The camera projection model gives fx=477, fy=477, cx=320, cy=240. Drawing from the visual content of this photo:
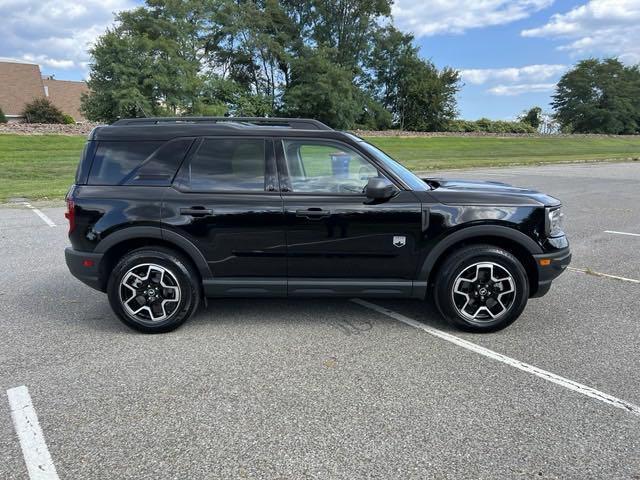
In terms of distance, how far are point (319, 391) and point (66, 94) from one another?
60.1 m

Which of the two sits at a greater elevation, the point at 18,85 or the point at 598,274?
the point at 18,85

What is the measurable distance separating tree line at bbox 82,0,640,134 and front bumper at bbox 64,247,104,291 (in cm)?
2992

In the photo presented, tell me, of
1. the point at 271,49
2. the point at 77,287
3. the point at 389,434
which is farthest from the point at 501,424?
the point at 271,49

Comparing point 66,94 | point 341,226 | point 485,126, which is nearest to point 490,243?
point 341,226

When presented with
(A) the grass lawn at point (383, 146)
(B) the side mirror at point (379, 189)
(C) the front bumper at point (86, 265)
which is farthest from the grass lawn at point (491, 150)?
(C) the front bumper at point (86, 265)

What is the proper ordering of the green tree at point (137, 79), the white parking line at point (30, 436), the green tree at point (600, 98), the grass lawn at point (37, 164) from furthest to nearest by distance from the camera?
the green tree at point (600, 98)
the green tree at point (137, 79)
the grass lawn at point (37, 164)
the white parking line at point (30, 436)

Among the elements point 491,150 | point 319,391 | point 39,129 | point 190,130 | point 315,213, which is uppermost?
point 39,129

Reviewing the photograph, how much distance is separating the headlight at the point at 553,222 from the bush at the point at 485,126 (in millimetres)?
51258

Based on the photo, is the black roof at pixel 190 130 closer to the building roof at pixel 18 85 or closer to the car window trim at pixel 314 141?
the car window trim at pixel 314 141

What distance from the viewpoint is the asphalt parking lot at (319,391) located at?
8.18 ft

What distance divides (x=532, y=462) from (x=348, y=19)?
195ft

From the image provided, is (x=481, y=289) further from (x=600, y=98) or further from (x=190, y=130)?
(x=600, y=98)

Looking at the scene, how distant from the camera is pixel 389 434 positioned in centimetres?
270

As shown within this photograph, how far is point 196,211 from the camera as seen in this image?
399cm
